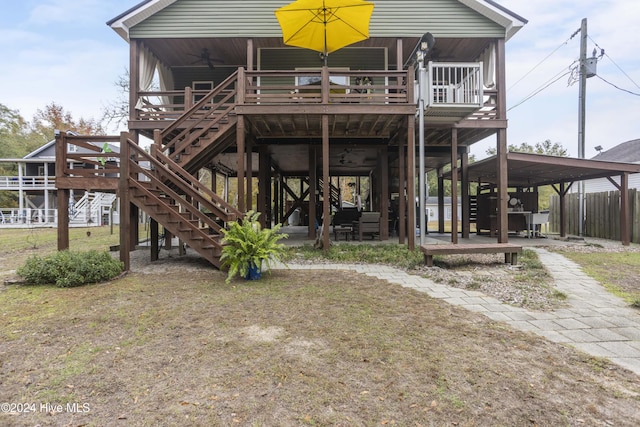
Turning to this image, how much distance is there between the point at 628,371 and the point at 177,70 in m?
13.1

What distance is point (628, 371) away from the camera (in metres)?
2.39

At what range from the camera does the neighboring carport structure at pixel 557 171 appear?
9.20 metres

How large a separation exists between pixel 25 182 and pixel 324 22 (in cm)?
2783

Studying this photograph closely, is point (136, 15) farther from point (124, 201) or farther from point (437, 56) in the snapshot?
point (437, 56)

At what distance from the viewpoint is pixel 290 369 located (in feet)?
7.85

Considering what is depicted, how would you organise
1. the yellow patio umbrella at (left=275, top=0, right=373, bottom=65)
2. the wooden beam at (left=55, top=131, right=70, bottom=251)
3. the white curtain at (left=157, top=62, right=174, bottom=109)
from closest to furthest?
1. the wooden beam at (left=55, top=131, right=70, bottom=251)
2. the yellow patio umbrella at (left=275, top=0, right=373, bottom=65)
3. the white curtain at (left=157, top=62, right=174, bottom=109)

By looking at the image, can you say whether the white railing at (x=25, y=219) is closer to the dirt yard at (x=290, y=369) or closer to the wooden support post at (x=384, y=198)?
the wooden support post at (x=384, y=198)

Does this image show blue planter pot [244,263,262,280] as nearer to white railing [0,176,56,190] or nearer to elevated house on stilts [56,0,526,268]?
elevated house on stilts [56,0,526,268]

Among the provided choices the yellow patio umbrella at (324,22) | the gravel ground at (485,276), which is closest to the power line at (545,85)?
the yellow patio umbrella at (324,22)

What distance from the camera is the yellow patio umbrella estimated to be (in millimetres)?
7273

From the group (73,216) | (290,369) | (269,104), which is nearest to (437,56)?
(269,104)

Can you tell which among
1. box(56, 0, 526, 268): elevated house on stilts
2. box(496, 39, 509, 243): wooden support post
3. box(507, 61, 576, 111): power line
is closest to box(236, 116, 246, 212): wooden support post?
box(56, 0, 526, 268): elevated house on stilts

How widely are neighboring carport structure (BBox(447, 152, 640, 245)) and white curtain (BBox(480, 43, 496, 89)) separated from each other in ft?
7.25

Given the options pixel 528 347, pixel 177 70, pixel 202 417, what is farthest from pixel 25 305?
pixel 177 70
